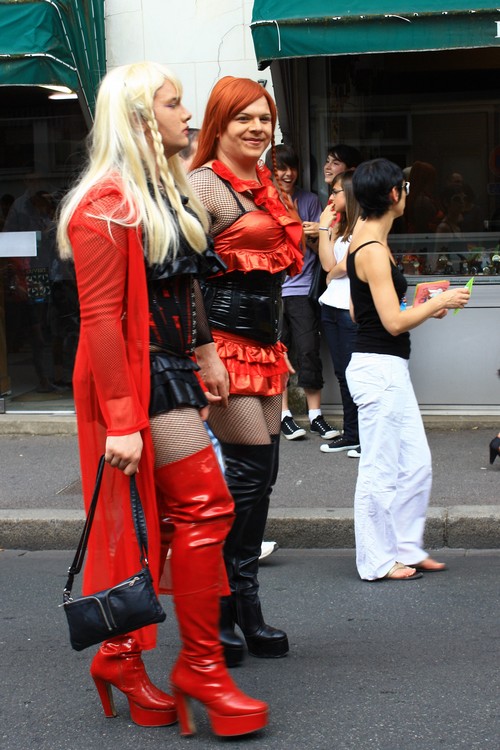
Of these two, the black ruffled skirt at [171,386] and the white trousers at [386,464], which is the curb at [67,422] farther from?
the black ruffled skirt at [171,386]

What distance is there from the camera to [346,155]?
756 cm

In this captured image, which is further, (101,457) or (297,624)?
(297,624)

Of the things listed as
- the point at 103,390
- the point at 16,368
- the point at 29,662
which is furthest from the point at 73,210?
the point at 16,368

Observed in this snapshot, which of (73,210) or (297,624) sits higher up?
(73,210)

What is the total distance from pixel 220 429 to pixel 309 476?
292cm

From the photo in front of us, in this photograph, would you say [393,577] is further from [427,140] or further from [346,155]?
[427,140]

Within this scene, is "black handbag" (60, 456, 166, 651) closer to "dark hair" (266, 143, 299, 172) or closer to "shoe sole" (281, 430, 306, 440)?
"shoe sole" (281, 430, 306, 440)

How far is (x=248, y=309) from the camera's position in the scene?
12.7ft

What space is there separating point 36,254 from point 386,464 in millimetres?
4731

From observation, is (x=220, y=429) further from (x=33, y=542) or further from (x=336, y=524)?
(x=33, y=542)

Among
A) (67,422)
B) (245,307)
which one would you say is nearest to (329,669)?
(245,307)

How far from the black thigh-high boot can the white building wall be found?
4.77 meters

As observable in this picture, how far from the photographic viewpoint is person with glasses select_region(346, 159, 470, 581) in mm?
4664

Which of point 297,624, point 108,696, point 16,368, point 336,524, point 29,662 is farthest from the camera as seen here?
point 16,368
